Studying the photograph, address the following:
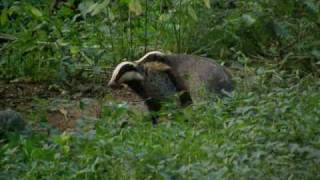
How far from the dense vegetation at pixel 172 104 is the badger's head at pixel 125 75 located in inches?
10.9

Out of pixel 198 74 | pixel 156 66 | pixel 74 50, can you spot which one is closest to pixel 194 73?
pixel 198 74

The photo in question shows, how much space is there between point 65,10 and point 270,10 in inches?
87.9

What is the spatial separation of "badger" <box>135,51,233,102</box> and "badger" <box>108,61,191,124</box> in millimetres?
42

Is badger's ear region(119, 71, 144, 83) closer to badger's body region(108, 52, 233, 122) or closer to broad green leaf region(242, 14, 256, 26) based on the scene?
badger's body region(108, 52, 233, 122)

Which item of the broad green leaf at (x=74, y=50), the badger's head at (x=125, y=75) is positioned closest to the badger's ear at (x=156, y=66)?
the badger's head at (x=125, y=75)

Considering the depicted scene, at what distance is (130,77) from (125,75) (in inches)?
1.8

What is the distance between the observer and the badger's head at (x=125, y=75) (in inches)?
295

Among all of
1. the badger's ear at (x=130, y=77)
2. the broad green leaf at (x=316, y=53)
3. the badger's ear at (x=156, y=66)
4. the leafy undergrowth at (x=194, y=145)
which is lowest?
the leafy undergrowth at (x=194, y=145)

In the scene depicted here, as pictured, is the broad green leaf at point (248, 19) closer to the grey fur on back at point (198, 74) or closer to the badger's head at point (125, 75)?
the grey fur on back at point (198, 74)

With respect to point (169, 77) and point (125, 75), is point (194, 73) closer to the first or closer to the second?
point (169, 77)

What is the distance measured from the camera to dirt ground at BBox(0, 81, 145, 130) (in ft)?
24.4

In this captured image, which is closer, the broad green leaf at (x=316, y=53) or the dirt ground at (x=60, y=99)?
the dirt ground at (x=60, y=99)

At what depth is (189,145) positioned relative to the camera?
5602 mm

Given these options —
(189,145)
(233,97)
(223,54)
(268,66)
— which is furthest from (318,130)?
(223,54)
